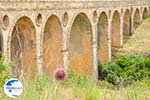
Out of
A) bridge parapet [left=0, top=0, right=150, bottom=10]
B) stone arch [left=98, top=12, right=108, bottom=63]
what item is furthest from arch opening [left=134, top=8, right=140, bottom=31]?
stone arch [left=98, top=12, right=108, bottom=63]

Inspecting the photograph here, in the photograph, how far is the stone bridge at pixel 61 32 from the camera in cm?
1436

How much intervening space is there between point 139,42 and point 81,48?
21.4 feet

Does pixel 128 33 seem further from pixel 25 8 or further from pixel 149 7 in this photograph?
pixel 25 8

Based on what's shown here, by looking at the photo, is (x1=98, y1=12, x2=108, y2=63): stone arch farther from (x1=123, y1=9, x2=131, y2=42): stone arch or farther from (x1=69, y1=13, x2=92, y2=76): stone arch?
(x1=123, y1=9, x2=131, y2=42): stone arch

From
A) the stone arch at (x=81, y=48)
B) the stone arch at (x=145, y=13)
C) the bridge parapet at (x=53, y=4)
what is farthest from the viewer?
the stone arch at (x=145, y=13)

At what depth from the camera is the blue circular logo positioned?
10.6 feet

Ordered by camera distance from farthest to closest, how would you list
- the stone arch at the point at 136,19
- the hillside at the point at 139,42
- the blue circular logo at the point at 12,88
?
the stone arch at the point at 136,19
the hillside at the point at 139,42
the blue circular logo at the point at 12,88

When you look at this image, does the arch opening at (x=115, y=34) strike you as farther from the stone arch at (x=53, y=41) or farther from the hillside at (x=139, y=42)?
the stone arch at (x=53, y=41)

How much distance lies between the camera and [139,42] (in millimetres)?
28219

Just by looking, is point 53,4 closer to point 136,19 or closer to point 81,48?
point 81,48

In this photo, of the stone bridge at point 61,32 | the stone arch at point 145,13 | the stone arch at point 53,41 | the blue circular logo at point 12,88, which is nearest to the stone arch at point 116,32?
the stone bridge at point 61,32

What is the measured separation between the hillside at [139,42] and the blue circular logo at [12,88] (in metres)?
23.3

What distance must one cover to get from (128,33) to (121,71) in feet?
28.8

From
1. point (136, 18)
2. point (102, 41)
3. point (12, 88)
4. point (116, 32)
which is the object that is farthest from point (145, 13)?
point (12, 88)
